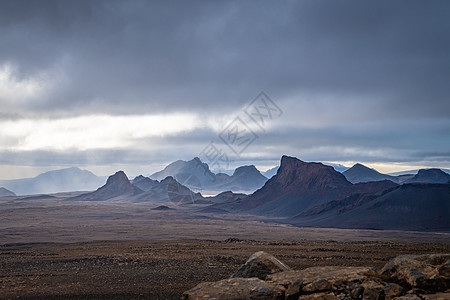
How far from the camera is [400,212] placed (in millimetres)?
70500

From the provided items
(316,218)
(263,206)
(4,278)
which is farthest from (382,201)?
(4,278)

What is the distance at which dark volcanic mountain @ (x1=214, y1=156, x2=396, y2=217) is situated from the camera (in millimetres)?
107000

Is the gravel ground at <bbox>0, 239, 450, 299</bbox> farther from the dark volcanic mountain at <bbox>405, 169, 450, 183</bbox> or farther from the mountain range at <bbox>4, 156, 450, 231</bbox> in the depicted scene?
the dark volcanic mountain at <bbox>405, 169, 450, 183</bbox>

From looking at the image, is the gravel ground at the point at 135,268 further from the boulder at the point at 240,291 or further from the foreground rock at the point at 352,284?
the foreground rock at the point at 352,284

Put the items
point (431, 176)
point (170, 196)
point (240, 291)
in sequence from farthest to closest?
point (170, 196)
point (431, 176)
point (240, 291)

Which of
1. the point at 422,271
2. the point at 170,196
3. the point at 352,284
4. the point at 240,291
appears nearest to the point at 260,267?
the point at 240,291

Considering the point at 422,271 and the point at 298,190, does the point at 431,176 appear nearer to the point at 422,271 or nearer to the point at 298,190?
the point at 298,190

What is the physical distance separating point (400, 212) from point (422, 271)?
68310 millimetres

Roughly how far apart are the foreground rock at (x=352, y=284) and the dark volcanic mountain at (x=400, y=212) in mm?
61473

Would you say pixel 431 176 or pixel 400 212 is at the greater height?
pixel 431 176

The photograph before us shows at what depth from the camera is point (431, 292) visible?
332 inches

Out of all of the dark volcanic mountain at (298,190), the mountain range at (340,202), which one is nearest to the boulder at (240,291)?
the mountain range at (340,202)

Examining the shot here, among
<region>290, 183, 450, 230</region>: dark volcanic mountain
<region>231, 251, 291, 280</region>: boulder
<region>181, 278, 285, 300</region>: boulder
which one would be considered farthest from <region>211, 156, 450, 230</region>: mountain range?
<region>181, 278, 285, 300</region>: boulder

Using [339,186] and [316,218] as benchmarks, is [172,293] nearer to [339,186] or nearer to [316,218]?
[316,218]
